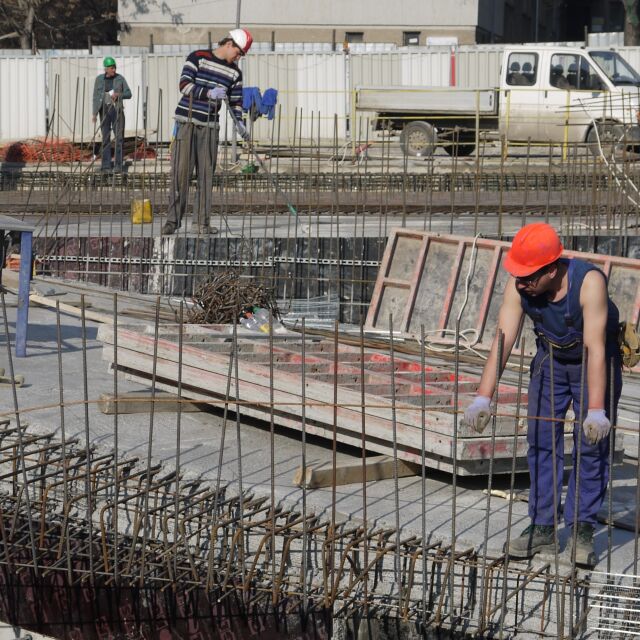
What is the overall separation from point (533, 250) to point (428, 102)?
16.5 m

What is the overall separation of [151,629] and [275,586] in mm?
726

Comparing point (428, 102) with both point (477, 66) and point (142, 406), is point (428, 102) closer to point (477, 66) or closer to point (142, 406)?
point (477, 66)

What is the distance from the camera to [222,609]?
214 inches

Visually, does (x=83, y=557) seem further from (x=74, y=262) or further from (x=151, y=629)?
(x=74, y=262)

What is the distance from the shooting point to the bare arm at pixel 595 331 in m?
4.73

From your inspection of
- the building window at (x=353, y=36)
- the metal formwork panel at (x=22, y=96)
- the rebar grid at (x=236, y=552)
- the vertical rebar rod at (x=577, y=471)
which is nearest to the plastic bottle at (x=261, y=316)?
the rebar grid at (x=236, y=552)

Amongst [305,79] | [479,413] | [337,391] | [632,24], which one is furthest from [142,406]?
[632,24]

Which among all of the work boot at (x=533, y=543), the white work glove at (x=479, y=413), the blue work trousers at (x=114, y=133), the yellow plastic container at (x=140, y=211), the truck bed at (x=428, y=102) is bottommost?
the work boot at (x=533, y=543)

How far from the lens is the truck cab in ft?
67.1

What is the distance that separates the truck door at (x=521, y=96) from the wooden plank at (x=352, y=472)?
→ 49.8 ft

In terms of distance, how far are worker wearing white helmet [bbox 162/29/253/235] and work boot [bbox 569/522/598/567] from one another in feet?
21.0

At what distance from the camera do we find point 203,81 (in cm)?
1068

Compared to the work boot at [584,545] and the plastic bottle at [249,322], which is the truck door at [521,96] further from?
the work boot at [584,545]

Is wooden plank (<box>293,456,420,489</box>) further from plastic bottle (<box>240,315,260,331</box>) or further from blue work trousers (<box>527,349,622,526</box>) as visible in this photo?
plastic bottle (<box>240,315,260,331</box>)
